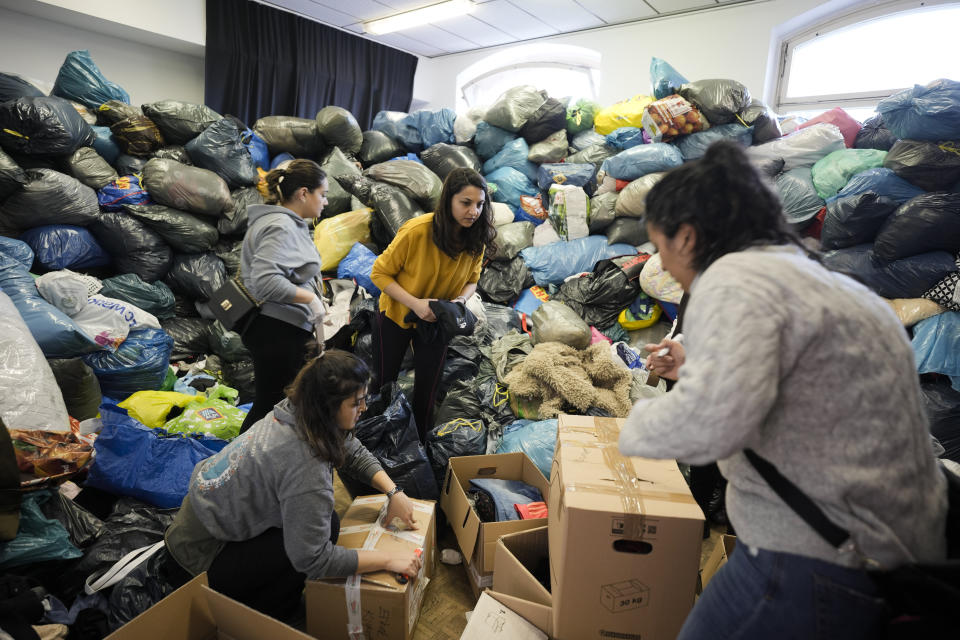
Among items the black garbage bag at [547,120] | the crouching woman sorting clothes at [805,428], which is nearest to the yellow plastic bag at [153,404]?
the crouching woman sorting clothes at [805,428]

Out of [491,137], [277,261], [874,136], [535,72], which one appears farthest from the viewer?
[535,72]

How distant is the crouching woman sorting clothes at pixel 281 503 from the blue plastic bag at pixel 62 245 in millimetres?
2086

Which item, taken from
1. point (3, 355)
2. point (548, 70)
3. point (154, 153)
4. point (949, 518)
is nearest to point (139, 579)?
point (3, 355)

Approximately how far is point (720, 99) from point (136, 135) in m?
3.47

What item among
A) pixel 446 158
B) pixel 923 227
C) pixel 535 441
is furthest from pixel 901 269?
pixel 446 158

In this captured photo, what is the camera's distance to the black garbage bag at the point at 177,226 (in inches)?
116

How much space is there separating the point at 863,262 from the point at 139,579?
9.23 feet

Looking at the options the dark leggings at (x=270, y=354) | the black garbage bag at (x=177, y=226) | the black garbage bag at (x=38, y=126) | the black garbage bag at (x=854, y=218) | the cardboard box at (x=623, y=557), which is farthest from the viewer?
the black garbage bag at (x=177, y=226)

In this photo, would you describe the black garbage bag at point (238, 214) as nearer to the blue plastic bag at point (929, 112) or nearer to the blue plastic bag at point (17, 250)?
the blue plastic bag at point (17, 250)

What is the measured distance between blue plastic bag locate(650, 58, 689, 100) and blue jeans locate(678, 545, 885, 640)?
3054 mm

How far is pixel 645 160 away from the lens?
2.92 m

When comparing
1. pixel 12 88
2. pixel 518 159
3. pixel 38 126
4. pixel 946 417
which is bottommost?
pixel 946 417

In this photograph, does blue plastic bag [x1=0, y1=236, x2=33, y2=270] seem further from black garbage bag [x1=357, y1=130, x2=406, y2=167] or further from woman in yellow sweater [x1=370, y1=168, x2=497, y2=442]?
black garbage bag [x1=357, y1=130, x2=406, y2=167]

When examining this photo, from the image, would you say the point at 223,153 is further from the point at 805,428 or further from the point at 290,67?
the point at 805,428
